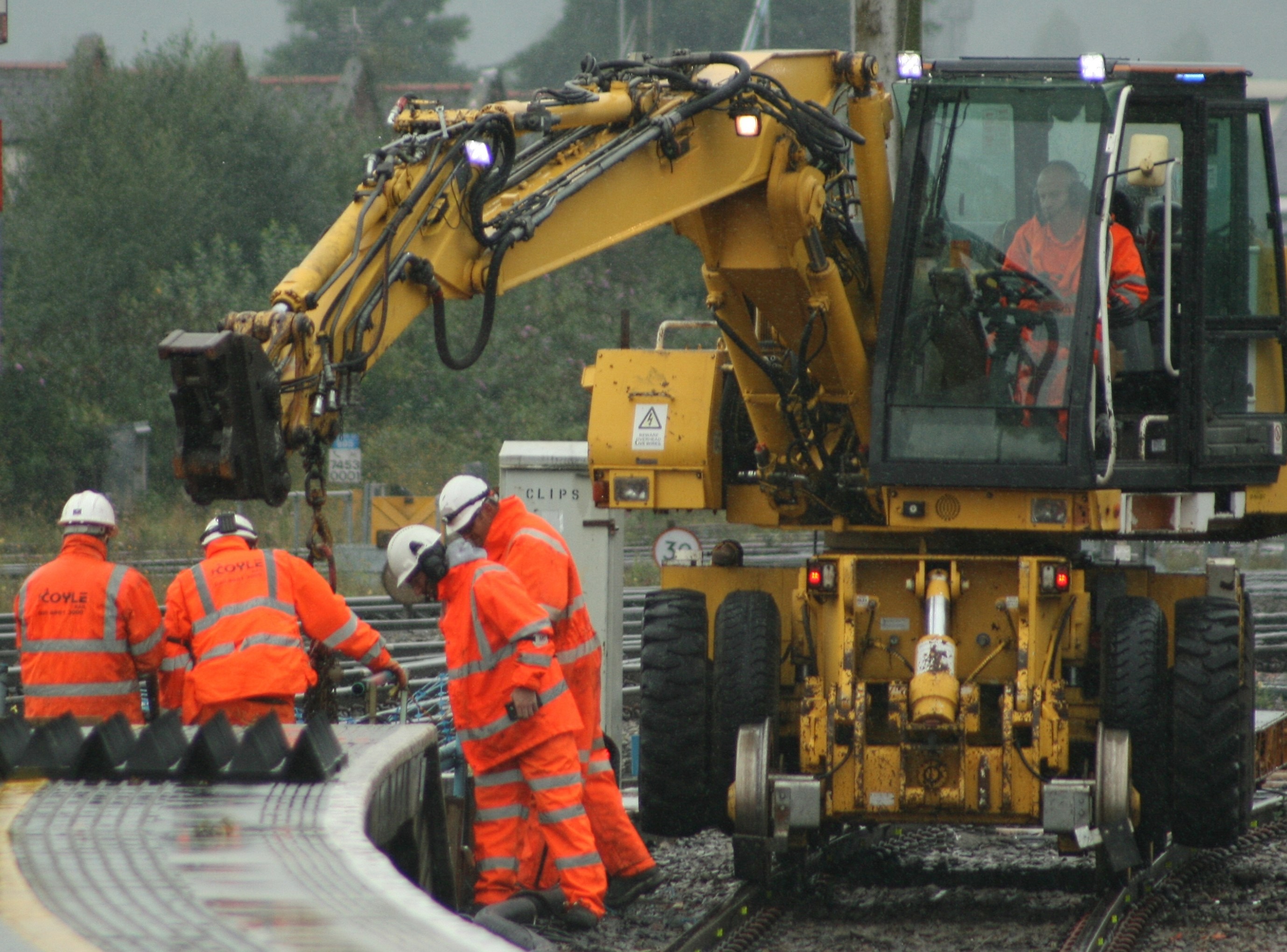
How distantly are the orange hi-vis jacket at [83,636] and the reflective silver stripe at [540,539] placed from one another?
5.21ft

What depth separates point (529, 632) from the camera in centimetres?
711

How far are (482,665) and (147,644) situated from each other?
1.60 metres

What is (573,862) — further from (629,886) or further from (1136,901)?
(1136,901)

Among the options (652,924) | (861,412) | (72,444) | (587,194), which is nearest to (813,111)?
(587,194)

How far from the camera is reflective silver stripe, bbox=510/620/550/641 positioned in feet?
23.3

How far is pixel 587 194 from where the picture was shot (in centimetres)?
712

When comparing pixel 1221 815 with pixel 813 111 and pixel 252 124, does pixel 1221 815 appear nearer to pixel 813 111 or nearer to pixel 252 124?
pixel 813 111

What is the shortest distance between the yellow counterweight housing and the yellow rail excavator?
16 mm

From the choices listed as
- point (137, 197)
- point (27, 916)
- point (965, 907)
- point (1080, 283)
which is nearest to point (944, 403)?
point (1080, 283)

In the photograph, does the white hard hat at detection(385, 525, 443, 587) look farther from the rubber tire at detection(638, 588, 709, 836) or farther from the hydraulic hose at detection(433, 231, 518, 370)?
the rubber tire at detection(638, 588, 709, 836)

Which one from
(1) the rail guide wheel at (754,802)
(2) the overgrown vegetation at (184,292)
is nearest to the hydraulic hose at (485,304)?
(1) the rail guide wheel at (754,802)

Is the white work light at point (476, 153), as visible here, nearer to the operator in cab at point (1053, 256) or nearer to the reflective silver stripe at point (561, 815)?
the operator in cab at point (1053, 256)

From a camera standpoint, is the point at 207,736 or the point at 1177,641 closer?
the point at 207,736

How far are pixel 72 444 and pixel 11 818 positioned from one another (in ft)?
89.4
